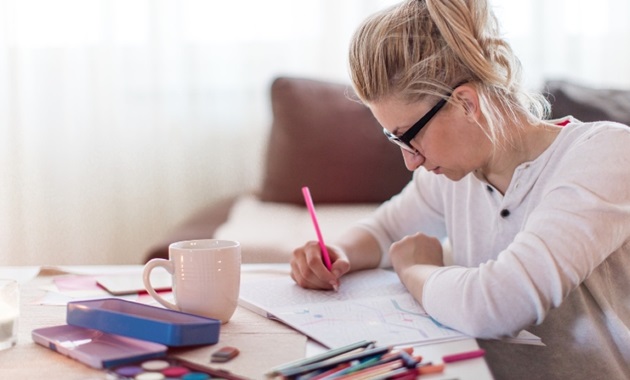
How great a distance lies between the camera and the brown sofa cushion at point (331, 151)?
2230 millimetres

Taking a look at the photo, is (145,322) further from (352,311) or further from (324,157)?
(324,157)

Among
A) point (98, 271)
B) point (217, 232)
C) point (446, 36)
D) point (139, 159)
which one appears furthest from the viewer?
point (139, 159)

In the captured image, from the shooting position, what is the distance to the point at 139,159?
96.3 inches

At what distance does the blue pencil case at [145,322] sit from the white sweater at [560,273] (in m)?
0.29

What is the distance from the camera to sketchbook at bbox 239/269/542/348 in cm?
85

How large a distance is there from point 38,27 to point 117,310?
1.72m

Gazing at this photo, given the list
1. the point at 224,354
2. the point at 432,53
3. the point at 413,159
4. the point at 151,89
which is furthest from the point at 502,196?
the point at 151,89

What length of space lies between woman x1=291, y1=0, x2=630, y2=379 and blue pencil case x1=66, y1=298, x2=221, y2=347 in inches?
11.2

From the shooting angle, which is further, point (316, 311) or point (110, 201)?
point (110, 201)

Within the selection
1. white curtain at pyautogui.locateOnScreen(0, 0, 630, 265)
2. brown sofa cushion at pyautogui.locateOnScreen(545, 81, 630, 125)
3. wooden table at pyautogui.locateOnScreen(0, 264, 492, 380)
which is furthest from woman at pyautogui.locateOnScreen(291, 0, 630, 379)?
white curtain at pyautogui.locateOnScreen(0, 0, 630, 265)

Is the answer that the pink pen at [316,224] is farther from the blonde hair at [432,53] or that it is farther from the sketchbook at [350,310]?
the blonde hair at [432,53]

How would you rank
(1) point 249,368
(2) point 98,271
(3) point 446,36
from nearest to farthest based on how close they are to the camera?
(1) point 249,368 → (3) point 446,36 → (2) point 98,271

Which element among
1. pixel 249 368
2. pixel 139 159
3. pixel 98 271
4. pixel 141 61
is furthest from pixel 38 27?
pixel 249 368

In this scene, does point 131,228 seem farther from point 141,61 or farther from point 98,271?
point 98,271
